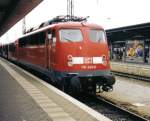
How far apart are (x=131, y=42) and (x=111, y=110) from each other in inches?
853

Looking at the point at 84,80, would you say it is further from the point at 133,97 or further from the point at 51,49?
the point at 51,49

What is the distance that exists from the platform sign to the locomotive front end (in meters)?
16.9

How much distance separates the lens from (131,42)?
112 ft

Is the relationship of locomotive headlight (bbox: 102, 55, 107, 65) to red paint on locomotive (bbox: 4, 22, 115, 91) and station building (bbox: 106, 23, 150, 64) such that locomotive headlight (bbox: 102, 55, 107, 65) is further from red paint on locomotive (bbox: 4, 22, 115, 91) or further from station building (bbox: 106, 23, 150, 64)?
station building (bbox: 106, 23, 150, 64)

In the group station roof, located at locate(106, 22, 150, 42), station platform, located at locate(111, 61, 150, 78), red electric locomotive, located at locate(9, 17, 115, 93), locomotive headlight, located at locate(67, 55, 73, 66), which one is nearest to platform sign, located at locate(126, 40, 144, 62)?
station roof, located at locate(106, 22, 150, 42)

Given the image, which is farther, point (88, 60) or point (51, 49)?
point (51, 49)

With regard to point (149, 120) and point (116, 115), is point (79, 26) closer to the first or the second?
point (116, 115)

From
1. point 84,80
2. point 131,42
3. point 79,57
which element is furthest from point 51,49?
point 131,42

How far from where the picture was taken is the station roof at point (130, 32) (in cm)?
3114

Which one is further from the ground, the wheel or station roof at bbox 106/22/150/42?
station roof at bbox 106/22/150/42

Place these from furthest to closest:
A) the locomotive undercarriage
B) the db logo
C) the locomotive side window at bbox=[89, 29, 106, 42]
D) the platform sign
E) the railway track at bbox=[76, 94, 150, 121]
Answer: the platform sign → the locomotive side window at bbox=[89, 29, 106, 42] → the db logo → the locomotive undercarriage → the railway track at bbox=[76, 94, 150, 121]

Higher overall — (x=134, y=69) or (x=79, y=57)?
(x=79, y=57)

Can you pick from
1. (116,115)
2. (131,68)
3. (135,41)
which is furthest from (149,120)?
(135,41)

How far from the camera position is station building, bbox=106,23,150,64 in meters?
31.7
